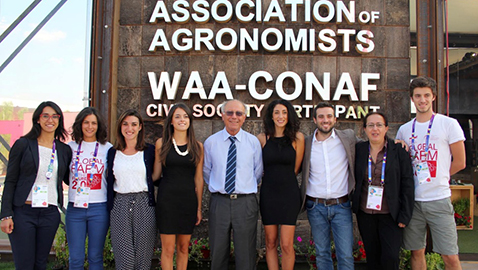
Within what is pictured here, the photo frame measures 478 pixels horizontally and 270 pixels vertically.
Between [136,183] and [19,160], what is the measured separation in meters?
1.03

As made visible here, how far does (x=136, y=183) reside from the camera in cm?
327

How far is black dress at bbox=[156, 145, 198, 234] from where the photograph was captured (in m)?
3.31

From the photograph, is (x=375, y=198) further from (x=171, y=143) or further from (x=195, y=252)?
(x=195, y=252)

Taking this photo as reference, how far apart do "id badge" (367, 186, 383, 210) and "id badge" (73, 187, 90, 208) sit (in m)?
2.58

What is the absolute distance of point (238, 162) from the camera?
135 inches

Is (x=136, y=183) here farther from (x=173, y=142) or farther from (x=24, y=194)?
(x=24, y=194)

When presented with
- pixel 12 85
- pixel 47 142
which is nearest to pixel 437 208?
pixel 47 142

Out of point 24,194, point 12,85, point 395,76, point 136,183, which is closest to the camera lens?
point 24,194

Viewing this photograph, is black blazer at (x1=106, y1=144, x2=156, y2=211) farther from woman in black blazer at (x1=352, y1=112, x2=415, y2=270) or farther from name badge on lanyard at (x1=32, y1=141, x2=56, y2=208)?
woman in black blazer at (x1=352, y1=112, x2=415, y2=270)

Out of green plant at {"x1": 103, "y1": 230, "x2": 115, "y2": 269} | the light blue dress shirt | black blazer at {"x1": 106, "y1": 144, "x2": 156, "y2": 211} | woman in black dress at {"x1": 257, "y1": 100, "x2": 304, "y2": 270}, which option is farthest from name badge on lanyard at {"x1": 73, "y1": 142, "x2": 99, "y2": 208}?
woman in black dress at {"x1": 257, "y1": 100, "x2": 304, "y2": 270}

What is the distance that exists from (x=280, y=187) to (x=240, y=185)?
38cm

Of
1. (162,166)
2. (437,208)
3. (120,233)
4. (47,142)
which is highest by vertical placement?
(47,142)

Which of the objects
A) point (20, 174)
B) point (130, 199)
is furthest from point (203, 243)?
point (20, 174)

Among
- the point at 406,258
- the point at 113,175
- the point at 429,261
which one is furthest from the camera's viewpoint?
the point at 406,258
